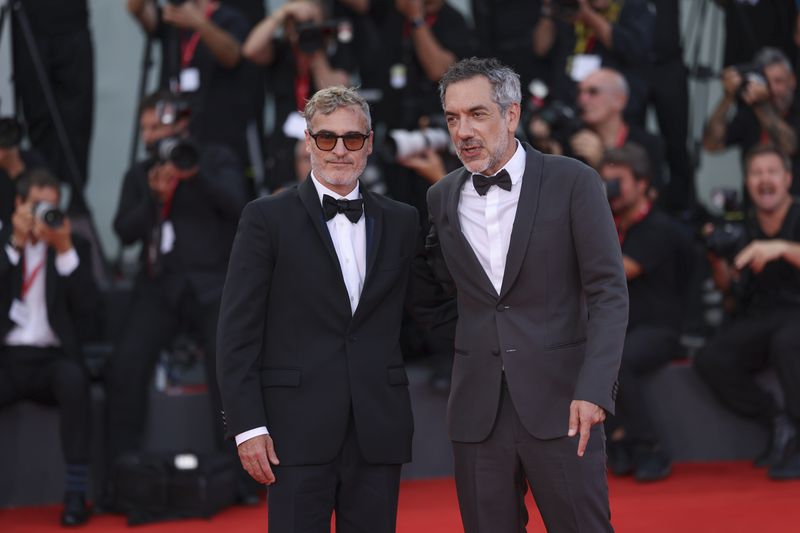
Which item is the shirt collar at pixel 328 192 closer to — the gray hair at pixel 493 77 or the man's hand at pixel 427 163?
the gray hair at pixel 493 77

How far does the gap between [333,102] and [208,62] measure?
3.43 metres

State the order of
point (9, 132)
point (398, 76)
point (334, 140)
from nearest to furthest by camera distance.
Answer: point (334, 140) < point (9, 132) < point (398, 76)

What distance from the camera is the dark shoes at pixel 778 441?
5465 millimetres

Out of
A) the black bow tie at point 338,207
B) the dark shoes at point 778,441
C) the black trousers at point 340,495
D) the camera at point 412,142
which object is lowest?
the dark shoes at point 778,441

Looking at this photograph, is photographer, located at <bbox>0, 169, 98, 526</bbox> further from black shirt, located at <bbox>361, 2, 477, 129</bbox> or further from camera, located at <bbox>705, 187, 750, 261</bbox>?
camera, located at <bbox>705, 187, 750, 261</bbox>

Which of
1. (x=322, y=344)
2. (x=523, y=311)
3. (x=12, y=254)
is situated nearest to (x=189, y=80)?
(x=12, y=254)

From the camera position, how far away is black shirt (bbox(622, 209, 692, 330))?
575cm

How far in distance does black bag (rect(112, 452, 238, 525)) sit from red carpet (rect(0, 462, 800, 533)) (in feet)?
0.18

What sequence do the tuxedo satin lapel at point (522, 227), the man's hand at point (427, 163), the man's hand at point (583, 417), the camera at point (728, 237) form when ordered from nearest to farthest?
the man's hand at point (583, 417), the tuxedo satin lapel at point (522, 227), the man's hand at point (427, 163), the camera at point (728, 237)

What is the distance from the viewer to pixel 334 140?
10.4 ft

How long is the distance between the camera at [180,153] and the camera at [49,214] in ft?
1.62

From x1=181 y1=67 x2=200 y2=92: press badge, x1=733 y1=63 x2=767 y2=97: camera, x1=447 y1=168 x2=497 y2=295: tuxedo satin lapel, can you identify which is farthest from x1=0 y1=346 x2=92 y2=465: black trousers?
x1=733 y1=63 x2=767 y2=97: camera

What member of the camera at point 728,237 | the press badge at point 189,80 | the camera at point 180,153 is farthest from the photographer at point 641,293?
the press badge at point 189,80

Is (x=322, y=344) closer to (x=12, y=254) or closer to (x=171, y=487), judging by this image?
(x=171, y=487)
